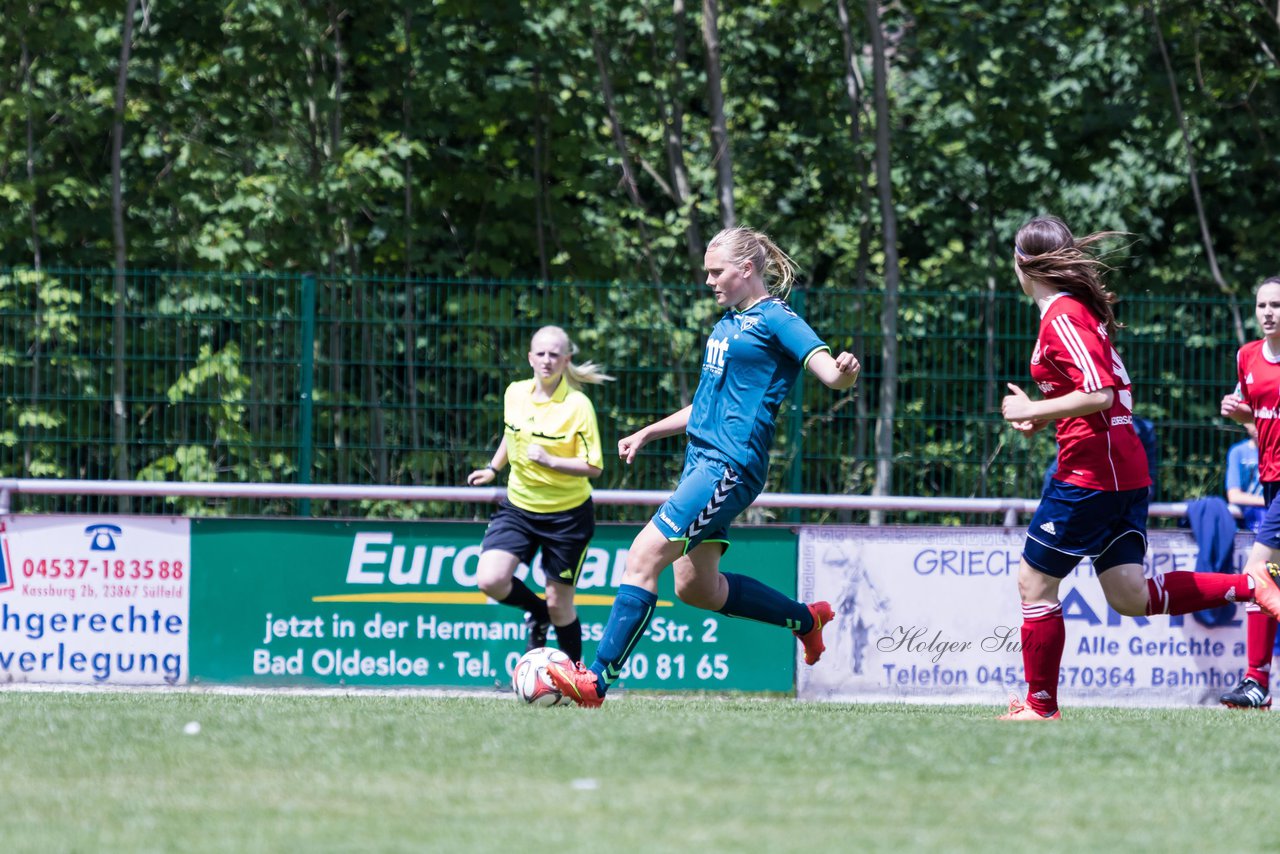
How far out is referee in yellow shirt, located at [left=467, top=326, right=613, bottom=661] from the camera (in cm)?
843

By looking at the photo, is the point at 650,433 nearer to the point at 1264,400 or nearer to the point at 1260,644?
the point at 1264,400

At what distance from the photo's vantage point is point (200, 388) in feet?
33.7

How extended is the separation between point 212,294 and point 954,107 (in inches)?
341

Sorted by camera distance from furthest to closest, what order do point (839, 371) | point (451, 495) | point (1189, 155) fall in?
point (1189, 155), point (451, 495), point (839, 371)

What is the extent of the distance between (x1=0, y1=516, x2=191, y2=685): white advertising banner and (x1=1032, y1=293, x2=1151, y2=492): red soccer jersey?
5152 millimetres

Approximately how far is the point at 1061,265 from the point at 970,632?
3.35m

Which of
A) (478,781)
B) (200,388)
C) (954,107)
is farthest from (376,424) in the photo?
(954,107)

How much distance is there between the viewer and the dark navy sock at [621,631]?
630 centimetres

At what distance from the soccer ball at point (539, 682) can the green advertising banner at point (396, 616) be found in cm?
286

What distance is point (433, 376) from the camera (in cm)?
1037

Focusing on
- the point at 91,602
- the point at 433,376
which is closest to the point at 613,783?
the point at 91,602

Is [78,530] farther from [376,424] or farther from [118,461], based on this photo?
[376,424]

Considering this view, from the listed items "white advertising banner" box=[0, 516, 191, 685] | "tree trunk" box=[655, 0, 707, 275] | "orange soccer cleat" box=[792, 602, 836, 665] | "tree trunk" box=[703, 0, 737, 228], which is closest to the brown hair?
"orange soccer cleat" box=[792, 602, 836, 665]

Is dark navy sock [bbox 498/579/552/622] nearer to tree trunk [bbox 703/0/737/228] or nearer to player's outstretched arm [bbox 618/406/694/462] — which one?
player's outstretched arm [bbox 618/406/694/462]
